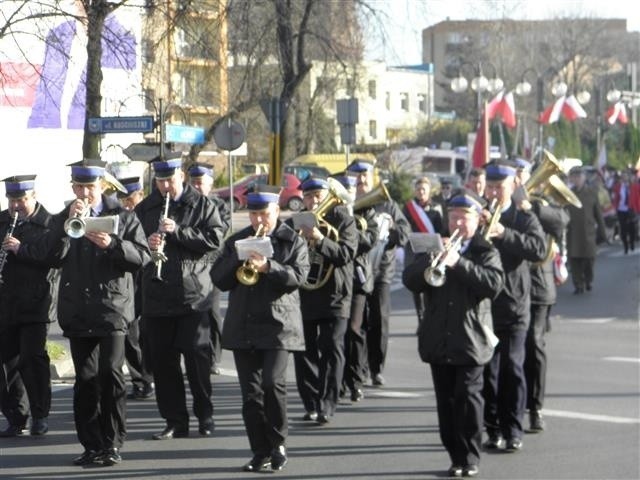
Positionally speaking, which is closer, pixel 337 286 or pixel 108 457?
pixel 108 457

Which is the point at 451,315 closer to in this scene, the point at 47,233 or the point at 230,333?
the point at 230,333

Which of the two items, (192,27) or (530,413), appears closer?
(530,413)

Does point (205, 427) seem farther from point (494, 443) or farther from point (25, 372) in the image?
point (494, 443)

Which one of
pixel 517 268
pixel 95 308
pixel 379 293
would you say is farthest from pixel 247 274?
pixel 379 293

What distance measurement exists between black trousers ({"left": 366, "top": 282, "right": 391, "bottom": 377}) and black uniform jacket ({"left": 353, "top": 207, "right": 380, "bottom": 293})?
0.71 m

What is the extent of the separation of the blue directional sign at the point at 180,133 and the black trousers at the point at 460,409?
8544mm

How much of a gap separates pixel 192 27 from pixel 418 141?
193 feet

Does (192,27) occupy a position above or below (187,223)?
above

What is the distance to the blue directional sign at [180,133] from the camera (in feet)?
58.1

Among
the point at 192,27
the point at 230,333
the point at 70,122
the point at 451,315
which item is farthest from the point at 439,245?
the point at 70,122

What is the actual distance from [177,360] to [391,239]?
11.3 feet

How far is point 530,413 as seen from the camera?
1102cm

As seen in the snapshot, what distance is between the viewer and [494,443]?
10336 mm

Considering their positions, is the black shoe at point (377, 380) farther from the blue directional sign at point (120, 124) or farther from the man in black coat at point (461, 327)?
the blue directional sign at point (120, 124)
